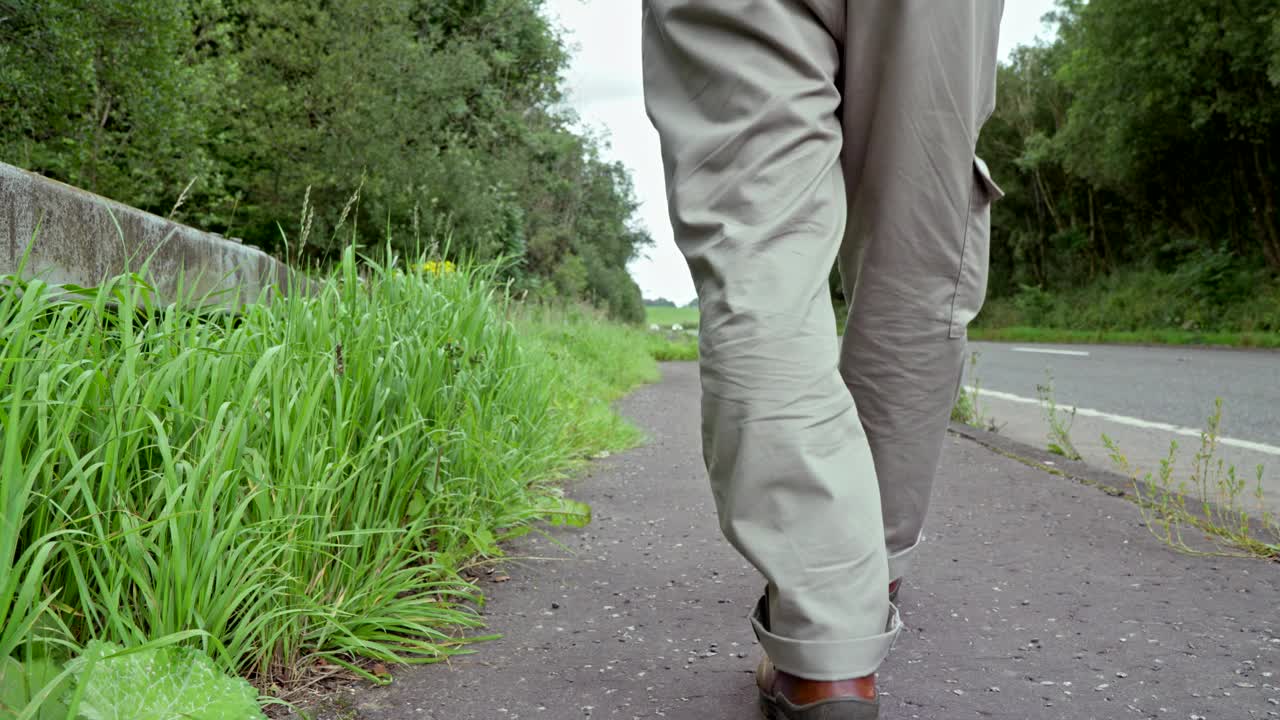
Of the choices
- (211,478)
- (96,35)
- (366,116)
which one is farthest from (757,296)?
(366,116)

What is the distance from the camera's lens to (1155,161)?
27.2 metres

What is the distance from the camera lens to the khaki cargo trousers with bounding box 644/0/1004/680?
143 centimetres

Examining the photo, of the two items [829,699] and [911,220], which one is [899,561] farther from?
[911,220]

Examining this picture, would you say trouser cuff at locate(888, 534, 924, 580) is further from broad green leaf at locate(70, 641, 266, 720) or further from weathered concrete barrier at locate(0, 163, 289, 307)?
weathered concrete barrier at locate(0, 163, 289, 307)

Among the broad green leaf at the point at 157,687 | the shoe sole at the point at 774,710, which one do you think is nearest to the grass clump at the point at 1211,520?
the shoe sole at the point at 774,710

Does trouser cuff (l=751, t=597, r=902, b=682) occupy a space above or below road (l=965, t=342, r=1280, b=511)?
below

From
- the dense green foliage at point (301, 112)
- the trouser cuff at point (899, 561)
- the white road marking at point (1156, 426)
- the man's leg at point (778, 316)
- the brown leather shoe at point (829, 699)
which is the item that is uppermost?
the dense green foliage at point (301, 112)

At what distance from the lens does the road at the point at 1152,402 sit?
17.1 feet

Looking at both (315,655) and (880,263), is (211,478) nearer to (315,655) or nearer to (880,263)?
(315,655)

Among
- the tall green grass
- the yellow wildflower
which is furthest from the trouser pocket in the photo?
the yellow wildflower

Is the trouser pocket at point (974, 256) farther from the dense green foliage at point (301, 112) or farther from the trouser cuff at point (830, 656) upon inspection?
the dense green foliage at point (301, 112)

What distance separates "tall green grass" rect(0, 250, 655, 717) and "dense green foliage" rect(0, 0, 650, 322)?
0.66 metres

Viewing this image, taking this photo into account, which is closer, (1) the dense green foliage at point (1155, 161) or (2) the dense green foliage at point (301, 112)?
(2) the dense green foliage at point (301, 112)

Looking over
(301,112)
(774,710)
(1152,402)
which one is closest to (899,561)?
(774,710)
